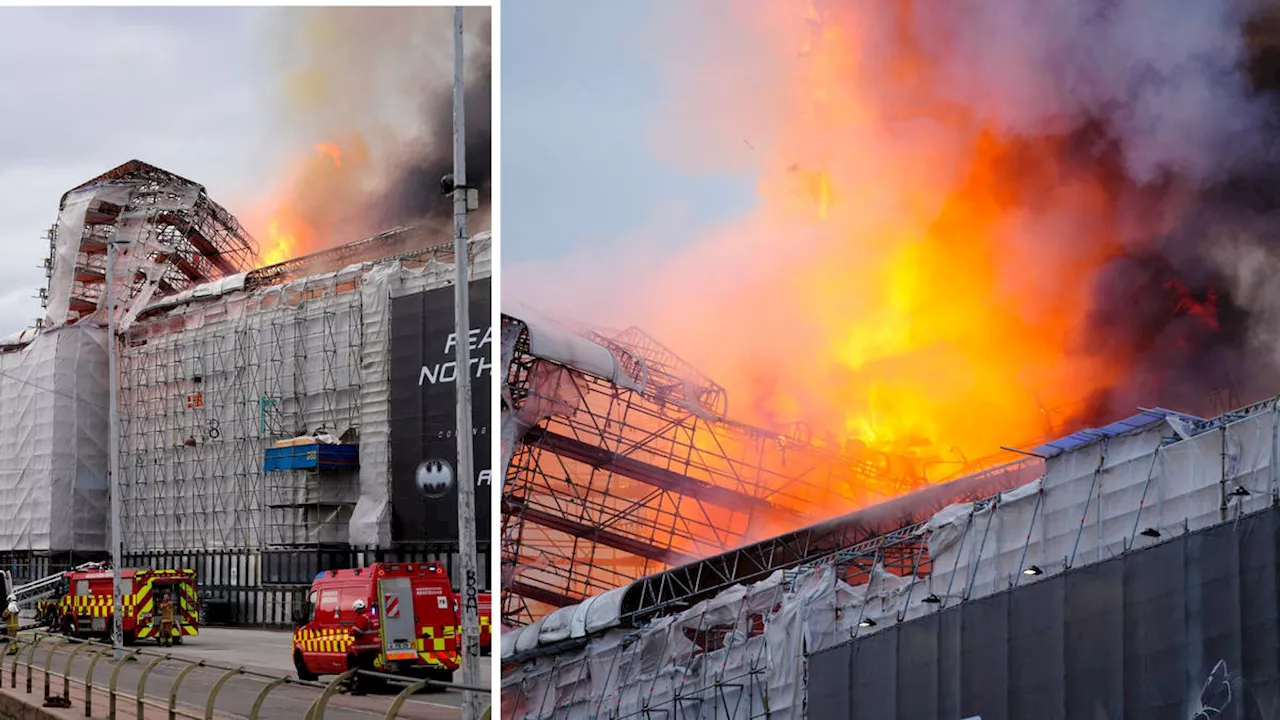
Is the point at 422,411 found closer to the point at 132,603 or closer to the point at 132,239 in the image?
the point at 132,603

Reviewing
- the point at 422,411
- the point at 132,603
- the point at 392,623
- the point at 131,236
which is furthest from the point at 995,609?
the point at 131,236

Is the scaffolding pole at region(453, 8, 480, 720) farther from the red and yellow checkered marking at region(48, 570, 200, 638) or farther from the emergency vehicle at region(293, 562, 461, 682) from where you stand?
the red and yellow checkered marking at region(48, 570, 200, 638)

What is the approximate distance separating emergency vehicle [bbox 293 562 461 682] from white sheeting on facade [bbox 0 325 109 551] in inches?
1094

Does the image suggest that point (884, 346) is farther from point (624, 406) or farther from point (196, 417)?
point (196, 417)

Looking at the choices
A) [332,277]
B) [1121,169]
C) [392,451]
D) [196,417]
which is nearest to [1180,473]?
[1121,169]

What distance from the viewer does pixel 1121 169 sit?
14133 mm

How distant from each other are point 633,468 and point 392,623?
4.32 metres

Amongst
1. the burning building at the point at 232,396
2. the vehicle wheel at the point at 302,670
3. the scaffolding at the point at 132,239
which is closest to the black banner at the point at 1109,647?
the vehicle wheel at the point at 302,670

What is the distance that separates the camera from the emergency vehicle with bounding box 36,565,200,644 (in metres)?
24.9

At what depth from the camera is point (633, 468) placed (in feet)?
59.4

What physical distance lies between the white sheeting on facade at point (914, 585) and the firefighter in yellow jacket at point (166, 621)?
10284 millimetres

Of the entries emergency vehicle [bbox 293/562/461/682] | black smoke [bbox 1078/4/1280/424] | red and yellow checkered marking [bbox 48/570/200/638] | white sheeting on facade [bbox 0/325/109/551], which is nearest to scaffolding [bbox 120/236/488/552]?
white sheeting on facade [bbox 0/325/109/551]

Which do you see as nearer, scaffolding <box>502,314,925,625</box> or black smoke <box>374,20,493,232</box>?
scaffolding <box>502,314,925,625</box>

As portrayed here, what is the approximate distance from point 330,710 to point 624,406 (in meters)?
8.07
